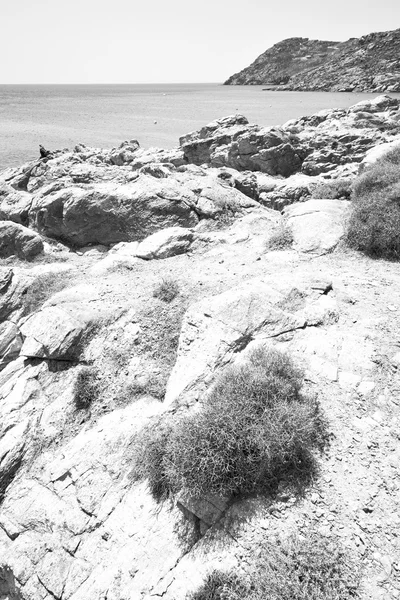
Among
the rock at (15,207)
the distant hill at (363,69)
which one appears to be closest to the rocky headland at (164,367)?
the rock at (15,207)

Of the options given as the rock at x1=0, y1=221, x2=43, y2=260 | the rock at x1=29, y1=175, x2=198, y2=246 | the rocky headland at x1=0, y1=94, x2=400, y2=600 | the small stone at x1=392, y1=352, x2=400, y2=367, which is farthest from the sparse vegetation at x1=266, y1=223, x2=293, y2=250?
the rock at x1=0, y1=221, x2=43, y2=260

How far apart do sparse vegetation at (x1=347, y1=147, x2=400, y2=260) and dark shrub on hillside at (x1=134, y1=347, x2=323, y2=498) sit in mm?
5701

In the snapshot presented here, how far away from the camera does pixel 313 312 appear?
820 centimetres

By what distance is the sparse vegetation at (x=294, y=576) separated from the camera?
14.1 feet

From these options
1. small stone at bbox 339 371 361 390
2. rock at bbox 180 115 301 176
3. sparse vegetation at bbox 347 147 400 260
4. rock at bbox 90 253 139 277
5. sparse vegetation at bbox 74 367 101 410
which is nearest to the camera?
small stone at bbox 339 371 361 390

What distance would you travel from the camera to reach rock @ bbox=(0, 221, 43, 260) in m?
14.3

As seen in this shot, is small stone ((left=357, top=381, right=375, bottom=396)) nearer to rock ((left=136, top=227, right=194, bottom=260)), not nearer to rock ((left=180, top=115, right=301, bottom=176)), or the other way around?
rock ((left=136, top=227, right=194, bottom=260))

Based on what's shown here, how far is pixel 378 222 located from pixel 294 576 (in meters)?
8.84

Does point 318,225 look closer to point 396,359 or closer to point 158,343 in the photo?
point 396,359

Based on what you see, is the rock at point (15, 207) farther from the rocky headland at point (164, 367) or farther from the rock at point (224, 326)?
the rock at point (224, 326)

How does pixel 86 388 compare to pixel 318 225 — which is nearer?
pixel 86 388

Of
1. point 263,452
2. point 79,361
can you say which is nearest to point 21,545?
point 79,361

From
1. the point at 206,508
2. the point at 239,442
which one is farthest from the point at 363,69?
the point at 206,508

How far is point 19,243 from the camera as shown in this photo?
14344 millimetres
